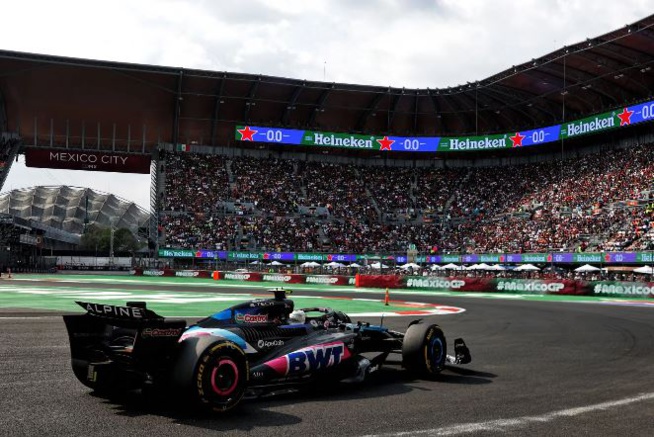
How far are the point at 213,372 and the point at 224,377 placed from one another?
0.56 ft

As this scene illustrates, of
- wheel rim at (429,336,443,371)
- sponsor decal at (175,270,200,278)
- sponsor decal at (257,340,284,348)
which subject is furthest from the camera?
sponsor decal at (175,270,200,278)

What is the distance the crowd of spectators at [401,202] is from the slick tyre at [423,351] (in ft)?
131

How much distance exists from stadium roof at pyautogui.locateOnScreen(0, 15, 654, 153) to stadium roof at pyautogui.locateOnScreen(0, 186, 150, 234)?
81966mm

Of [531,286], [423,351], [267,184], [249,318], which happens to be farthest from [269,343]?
[267,184]

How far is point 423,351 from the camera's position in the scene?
851 cm

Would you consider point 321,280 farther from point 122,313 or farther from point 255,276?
point 122,313

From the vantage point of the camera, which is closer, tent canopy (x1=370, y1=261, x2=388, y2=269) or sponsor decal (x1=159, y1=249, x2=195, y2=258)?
tent canopy (x1=370, y1=261, x2=388, y2=269)

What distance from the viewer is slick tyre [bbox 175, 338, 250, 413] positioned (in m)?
6.00

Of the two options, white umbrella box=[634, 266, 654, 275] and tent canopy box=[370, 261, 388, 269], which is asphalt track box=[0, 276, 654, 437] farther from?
tent canopy box=[370, 261, 388, 269]

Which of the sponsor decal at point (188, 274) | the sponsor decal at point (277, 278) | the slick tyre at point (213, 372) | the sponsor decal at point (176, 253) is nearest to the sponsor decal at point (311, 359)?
the slick tyre at point (213, 372)

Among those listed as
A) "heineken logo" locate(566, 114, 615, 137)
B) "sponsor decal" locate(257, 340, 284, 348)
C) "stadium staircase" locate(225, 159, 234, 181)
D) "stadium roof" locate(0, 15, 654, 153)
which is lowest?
"sponsor decal" locate(257, 340, 284, 348)

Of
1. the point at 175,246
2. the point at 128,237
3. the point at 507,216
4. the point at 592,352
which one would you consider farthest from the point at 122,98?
the point at 128,237

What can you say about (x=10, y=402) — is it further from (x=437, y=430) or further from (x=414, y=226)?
(x=414, y=226)

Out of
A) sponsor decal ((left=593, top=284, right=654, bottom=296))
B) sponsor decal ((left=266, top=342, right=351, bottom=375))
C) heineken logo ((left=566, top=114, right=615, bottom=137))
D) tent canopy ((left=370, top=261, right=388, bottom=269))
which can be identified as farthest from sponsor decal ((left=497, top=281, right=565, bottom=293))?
sponsor decal ((left=266, top=342, right=351, bottom=375))
